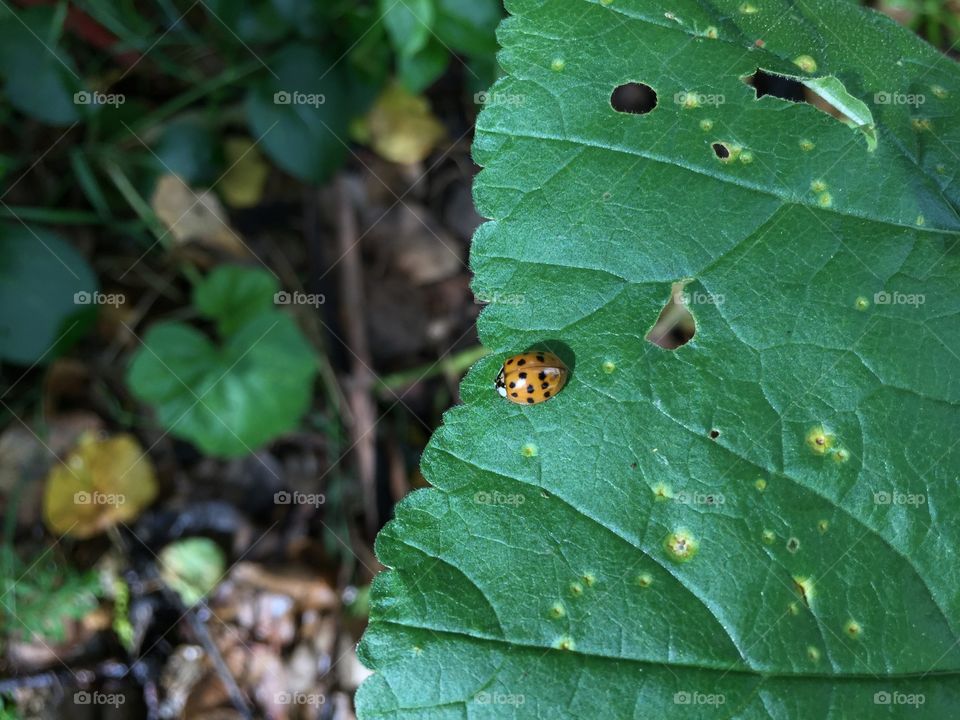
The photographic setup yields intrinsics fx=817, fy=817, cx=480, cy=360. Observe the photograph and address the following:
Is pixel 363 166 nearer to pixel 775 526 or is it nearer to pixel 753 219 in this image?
pixel 753 219

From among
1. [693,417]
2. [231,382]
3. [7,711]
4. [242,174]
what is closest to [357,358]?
[231,382]

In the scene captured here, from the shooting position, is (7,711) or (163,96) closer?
(7,711)

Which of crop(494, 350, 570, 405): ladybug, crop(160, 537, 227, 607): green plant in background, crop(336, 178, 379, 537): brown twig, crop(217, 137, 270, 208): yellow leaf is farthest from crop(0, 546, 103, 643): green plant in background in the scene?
crop(494, 350, 570, 405): ladybug

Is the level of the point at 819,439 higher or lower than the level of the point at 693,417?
lower

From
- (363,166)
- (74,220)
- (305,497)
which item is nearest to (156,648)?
(305,497)

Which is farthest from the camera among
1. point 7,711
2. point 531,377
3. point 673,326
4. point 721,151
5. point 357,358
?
point 357,358

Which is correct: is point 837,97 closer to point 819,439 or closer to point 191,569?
point 819,439
